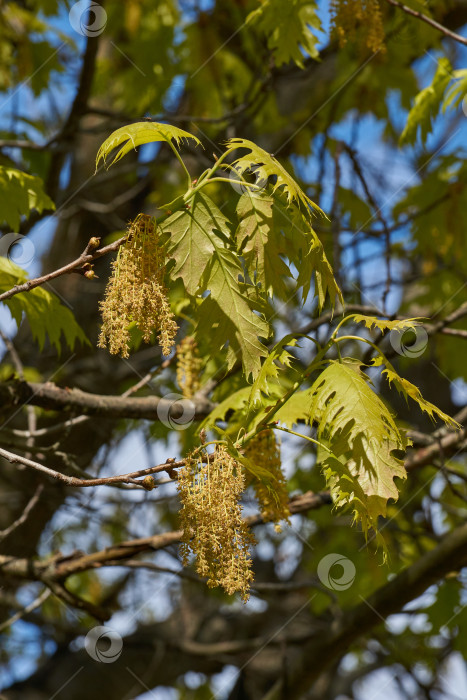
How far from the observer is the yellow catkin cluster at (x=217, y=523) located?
1.53 metres

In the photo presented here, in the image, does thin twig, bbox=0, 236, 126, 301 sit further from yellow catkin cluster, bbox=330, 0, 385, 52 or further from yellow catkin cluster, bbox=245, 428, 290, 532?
yellow catkin cluster, bbox=330, 0, 385, 52

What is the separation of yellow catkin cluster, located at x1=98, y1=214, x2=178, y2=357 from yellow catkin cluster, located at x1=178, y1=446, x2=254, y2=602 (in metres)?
0.29

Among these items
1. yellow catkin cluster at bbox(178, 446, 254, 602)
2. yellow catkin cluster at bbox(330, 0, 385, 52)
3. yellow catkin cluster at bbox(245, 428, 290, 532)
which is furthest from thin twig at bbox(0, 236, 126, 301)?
yellow catkin cluster at bbox(330, 0, 385, 52)

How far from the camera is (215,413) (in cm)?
233

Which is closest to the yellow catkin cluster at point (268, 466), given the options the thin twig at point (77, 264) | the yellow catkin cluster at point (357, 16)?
the thin twig at point (77, 264)

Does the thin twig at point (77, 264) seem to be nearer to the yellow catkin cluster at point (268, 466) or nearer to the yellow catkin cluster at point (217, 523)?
the yellow catkin cluster at point (217, 523)

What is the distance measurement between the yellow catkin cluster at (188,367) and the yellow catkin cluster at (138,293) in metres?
0.94

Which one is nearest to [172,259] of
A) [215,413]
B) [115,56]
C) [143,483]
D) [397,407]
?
[143,483]

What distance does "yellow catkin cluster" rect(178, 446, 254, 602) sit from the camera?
153cm

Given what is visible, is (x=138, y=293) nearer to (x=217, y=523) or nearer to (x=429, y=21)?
(x=217, y=523)

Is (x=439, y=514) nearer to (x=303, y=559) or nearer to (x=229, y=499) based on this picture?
(x=303, y=559)

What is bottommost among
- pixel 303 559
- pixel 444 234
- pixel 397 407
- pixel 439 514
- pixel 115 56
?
pixel 303 559

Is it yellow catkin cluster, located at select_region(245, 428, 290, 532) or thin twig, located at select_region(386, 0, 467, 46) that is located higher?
thin twig, located at select_region(386, 0, 467, 46)

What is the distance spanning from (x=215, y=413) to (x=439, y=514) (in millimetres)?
4067
